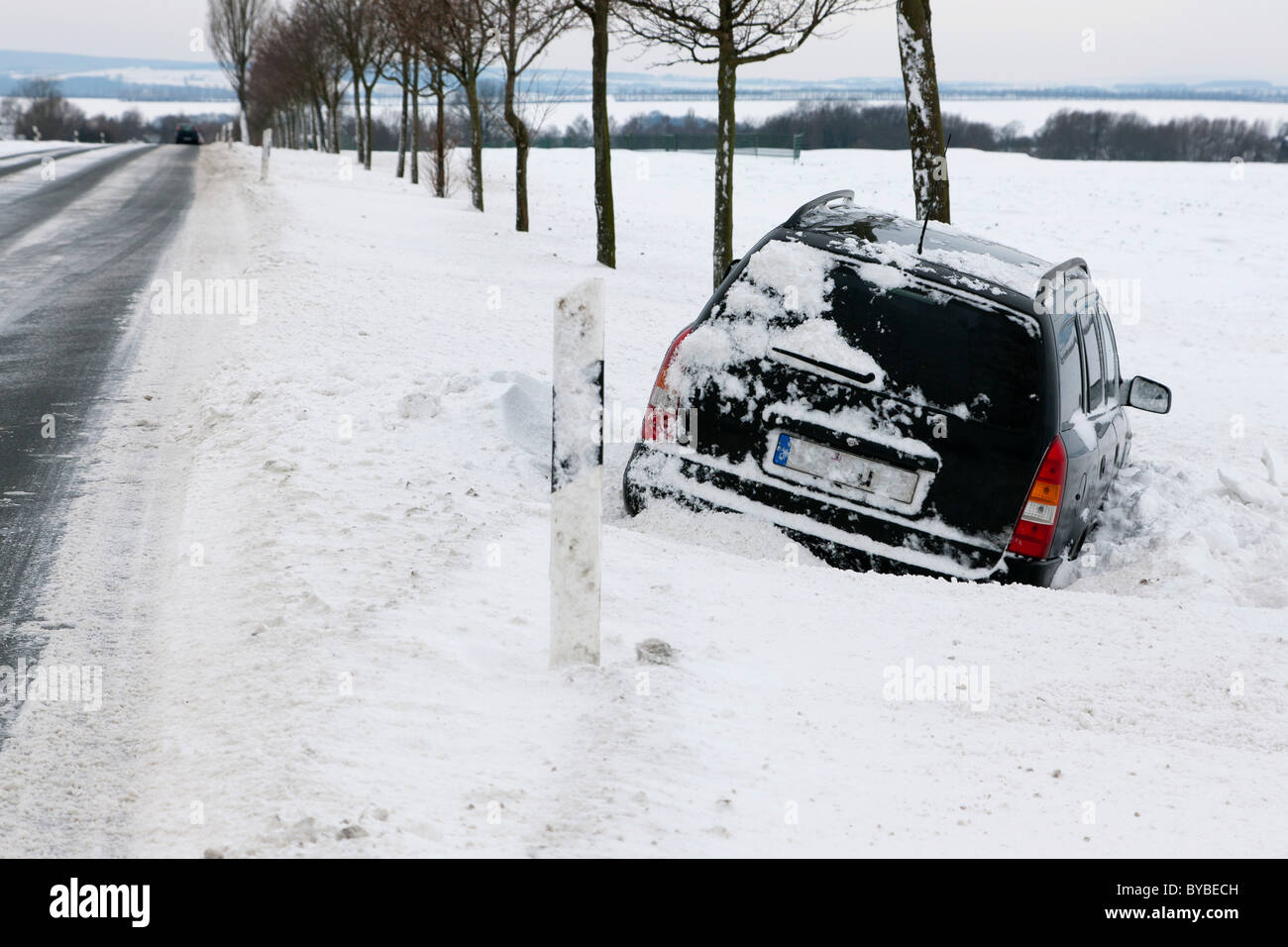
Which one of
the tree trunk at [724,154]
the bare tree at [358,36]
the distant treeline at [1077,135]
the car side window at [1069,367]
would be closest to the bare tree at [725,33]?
the tree trunk at [724,154]

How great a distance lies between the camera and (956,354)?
4.79m

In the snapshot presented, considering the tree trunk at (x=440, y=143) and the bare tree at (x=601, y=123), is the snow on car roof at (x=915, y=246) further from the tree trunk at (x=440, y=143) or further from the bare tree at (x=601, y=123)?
the tree trunk at (x=440, y=143)

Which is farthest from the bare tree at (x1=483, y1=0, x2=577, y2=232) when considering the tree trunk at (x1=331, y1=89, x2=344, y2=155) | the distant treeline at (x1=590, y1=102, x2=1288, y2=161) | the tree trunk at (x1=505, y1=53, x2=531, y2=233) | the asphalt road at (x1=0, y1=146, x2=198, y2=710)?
the distant treeline at (x1=590, y1=102, x2=1288, y2=161)

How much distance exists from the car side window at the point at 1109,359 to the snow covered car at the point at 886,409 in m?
0.96

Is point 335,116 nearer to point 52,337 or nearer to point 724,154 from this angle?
point 724,154

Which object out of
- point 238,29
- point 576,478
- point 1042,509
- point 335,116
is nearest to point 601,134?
point 1042,509

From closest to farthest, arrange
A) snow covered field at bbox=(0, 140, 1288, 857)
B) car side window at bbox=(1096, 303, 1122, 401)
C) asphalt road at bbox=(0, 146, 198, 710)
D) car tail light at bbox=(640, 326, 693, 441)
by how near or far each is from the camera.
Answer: snow covered field at bbox=(0, 140, 1288, 857) → asphalt road at bbox=(0, 146, 198, 710) → car tail light at bbox=(640, 326, 693, 441) → car side window at bbox=(1096, 303, 1122, 401)

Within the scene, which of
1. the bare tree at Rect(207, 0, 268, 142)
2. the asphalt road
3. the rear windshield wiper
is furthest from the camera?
the bare tree at Rect(207, 0, 268, 142)

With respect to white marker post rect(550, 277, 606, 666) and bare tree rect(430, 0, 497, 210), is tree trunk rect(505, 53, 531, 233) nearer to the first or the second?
bare tree rect(430, 0, 497, 210)

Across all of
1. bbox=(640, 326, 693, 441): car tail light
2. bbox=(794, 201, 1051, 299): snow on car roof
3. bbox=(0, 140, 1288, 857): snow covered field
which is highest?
bbox=(794, 201, 1051, 299): snow on car roof

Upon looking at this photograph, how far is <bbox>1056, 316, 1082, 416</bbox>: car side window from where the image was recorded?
16.2 ft
